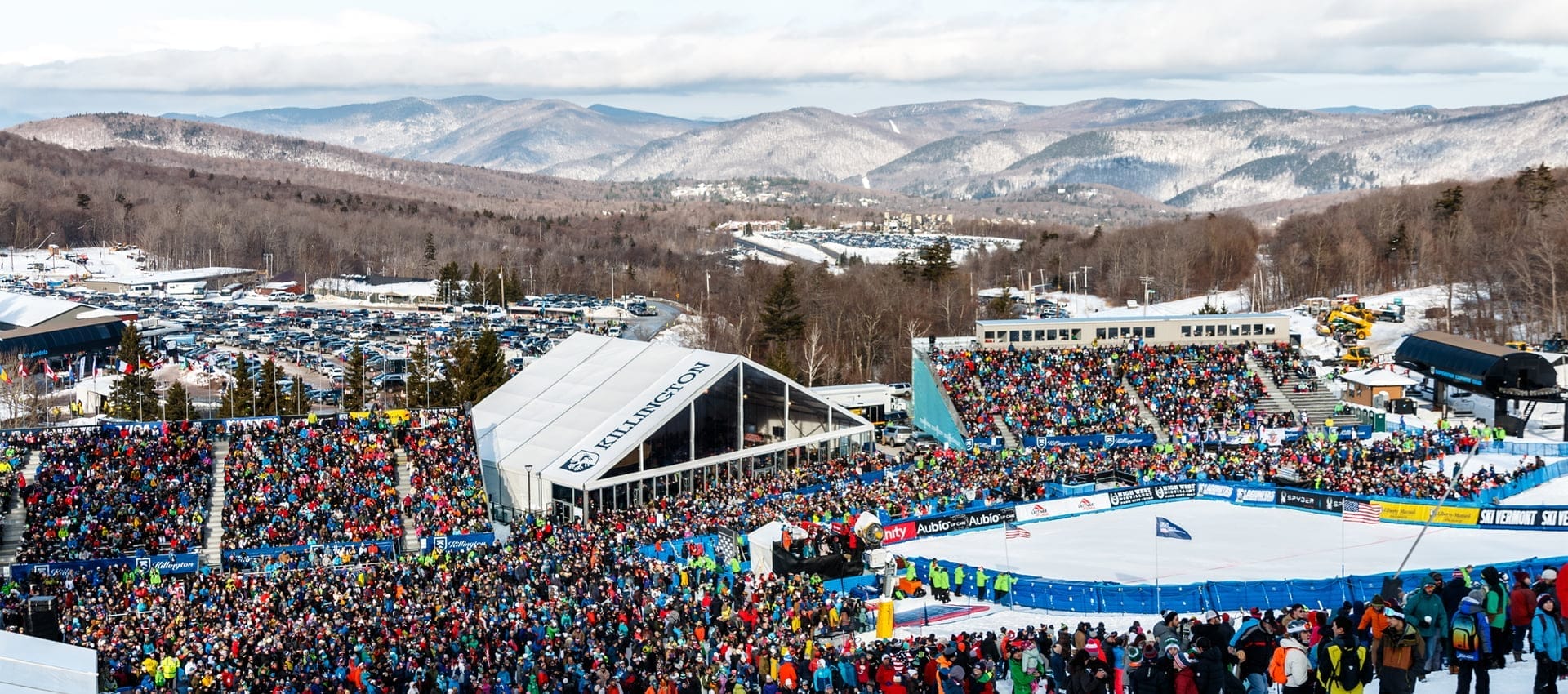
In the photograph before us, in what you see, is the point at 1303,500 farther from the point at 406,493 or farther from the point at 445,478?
the point at 406,493

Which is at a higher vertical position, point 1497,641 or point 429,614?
point 1497,641

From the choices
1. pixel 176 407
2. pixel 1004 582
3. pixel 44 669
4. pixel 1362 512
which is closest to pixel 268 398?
pixel 176 407

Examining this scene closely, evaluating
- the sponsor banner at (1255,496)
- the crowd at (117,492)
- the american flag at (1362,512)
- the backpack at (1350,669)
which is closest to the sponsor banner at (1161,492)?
the sponsor banner at (1255,496)

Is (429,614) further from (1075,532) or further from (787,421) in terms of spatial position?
(787,421)

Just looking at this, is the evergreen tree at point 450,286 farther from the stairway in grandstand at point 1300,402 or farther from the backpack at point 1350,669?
the backpack at point 1350,669

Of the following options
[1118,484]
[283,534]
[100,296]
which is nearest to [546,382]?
A: [283,534]
